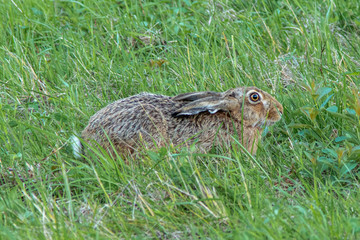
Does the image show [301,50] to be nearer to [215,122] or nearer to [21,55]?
[215,122]

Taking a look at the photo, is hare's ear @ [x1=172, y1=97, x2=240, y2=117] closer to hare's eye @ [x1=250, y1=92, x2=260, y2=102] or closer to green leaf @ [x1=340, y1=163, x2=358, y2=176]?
hare's eye @ [x1=250, y1=92, x2=260, y2=102]

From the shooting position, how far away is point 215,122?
16.7ft

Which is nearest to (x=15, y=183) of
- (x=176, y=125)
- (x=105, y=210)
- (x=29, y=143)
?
(x=29, y=143)

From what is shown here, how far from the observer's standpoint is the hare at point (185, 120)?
478 centimetres

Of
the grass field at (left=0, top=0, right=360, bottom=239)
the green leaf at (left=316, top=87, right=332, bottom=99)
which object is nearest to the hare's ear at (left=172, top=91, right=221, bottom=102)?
the grass field at (left=0, top=0, right=360, bottom=239)

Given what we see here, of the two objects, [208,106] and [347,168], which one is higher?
[208,106]

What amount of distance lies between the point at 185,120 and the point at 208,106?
0.76ft

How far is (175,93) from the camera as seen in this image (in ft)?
18.8

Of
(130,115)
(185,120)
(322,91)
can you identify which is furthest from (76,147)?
(322,91)

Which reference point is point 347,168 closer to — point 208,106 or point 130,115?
point 208,106

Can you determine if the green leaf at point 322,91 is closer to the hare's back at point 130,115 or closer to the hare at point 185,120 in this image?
the hare at point 185,120

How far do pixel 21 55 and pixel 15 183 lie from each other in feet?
7.67

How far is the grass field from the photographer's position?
3.65m

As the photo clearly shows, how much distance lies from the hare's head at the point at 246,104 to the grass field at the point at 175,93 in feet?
0.52
